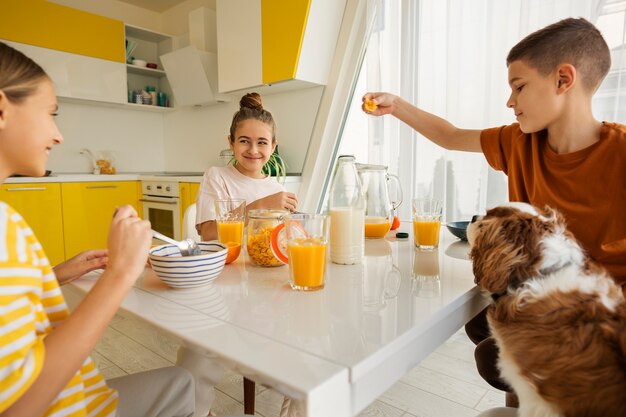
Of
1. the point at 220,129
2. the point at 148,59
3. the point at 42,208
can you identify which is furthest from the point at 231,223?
the point at 148,59

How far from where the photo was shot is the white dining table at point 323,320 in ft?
1.61

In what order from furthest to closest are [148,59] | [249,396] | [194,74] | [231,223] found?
1. [148,59]
2. [194,74]
3. [249,396]
4. [231,223]

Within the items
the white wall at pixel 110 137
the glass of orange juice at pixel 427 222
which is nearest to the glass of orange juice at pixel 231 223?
the glass of orange juice at pixel 427 222

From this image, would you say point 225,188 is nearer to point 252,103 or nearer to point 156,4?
point 252,103

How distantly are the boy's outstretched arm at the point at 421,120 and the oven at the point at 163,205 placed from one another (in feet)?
7.13

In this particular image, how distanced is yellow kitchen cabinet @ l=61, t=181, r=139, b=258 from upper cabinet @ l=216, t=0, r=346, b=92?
1.42m

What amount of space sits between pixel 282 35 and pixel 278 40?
0.15ft

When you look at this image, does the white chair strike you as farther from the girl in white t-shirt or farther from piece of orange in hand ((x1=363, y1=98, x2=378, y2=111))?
piece of orange in hand ((x1=363, y1=98, x2=378, y2=111))

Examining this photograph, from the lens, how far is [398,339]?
0.58 m

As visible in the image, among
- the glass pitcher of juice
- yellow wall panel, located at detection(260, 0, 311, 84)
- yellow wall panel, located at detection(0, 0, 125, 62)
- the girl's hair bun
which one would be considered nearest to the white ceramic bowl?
the glass pitcher of juice

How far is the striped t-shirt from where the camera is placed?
18.5 inches

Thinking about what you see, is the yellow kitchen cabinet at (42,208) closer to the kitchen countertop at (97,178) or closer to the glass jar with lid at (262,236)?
the kitchen countertop at (97,178)

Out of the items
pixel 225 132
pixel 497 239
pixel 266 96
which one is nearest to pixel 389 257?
pixel 497 239

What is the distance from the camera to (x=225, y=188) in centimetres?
181
